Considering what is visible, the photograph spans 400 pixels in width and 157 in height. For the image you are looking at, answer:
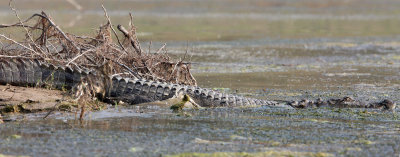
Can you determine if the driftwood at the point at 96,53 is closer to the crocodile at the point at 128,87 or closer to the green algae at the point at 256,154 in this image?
the crocodile at the point at 128,87

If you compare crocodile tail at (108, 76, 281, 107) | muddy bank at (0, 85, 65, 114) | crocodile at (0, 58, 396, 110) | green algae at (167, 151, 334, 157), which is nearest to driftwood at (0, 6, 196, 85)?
crocodile at (0, 58, 396, 110)

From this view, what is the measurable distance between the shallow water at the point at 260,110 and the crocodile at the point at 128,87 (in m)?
0.29

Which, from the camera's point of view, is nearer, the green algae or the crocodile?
the green algae

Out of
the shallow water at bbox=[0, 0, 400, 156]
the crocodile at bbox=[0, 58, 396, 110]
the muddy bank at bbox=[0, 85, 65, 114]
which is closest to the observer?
the shallow water at bbox=[0, 0, 400, 156]

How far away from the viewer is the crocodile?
888 centimetres

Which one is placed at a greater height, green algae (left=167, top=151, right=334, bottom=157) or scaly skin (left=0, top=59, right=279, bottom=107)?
scaly skin (left=0, top=59, right=279, bottom=107)

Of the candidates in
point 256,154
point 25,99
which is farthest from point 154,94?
point 256,154

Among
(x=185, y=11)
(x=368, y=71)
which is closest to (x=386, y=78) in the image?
(x=368, y=71)

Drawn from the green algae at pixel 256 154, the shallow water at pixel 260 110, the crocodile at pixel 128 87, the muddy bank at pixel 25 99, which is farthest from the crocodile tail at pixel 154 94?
the green algae at pixel 256 154

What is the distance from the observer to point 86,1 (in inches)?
1752

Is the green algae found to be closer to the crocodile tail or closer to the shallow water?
the shallow water

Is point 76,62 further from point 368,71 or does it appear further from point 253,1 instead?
point 253,1

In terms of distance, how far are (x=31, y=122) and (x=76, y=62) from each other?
1.92 metres

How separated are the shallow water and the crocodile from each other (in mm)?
294
